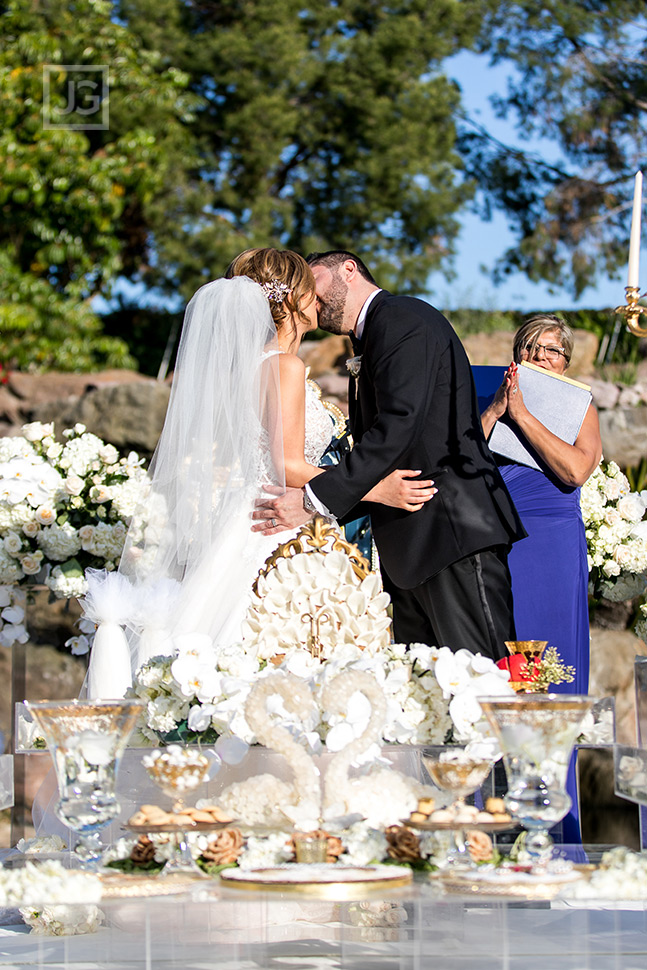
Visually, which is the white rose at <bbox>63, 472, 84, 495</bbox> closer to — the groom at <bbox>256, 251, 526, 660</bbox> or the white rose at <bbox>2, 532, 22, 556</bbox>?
the white rose at <bbox>2, 532, 22, 556</bbox>

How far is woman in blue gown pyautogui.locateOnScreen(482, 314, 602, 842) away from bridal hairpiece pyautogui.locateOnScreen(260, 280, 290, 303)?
36.8 inches

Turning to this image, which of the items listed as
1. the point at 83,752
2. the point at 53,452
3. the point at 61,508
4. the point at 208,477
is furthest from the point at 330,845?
the point at 53,452

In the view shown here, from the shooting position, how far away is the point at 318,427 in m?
4.67

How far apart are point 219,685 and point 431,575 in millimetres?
1088

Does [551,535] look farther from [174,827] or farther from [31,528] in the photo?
[174,827]

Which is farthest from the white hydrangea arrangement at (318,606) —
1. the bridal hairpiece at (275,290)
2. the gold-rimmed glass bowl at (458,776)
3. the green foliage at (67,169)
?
the green foliage at (67,169)

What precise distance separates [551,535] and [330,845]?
2.44m

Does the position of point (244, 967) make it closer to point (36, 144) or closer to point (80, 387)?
point (80, 387)

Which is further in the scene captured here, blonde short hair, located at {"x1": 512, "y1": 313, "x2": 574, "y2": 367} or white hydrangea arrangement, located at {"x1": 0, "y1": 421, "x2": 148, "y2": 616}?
white hydrangea arrangement, located at {"x1": 0, "y1": 421, "x2": 148, "y2": 616}

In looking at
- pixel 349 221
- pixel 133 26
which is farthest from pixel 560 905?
pixel 133 26

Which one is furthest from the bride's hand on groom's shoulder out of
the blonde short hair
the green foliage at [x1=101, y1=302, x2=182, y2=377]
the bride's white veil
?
the green foliage at [x1=101, y1=302, x2=182, y2=377]

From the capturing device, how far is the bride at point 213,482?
151 inches

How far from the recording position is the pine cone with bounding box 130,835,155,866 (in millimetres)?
2459

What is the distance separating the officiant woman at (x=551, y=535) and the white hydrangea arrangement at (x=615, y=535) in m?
0.29
